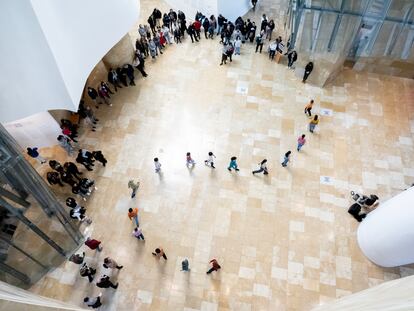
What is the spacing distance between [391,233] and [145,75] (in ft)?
40.7

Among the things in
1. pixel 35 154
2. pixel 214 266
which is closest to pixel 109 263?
pixel 214 266

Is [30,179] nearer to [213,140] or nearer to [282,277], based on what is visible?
[213,140]

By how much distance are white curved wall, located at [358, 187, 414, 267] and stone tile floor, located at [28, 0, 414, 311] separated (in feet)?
2.18

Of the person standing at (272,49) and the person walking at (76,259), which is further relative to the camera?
the person standing at (272,49)

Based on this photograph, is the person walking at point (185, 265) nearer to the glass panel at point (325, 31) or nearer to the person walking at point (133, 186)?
the person walking at point (133, 186)

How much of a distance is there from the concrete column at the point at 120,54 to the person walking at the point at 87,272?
9.45m

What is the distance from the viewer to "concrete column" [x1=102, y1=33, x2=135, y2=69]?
656 inches

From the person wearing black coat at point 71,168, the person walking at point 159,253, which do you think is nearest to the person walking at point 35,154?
the person wearing black coat at point 71,168

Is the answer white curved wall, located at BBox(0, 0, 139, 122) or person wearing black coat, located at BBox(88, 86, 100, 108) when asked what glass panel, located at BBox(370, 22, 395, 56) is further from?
person wearing black coat, located at BBox(88, 86, 100, 108)

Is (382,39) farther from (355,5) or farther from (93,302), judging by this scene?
(93,302)

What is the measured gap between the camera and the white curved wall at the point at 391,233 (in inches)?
403

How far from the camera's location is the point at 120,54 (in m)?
16.8

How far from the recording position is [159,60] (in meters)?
17.7

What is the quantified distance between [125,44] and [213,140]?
21.0ft
